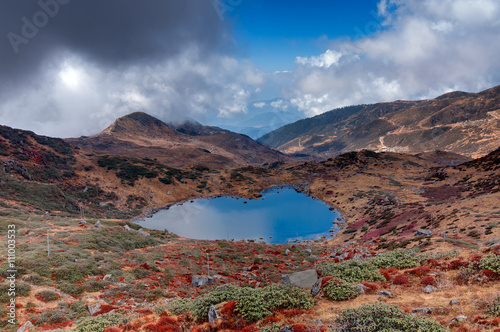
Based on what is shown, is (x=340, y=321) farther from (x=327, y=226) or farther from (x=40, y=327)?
(x=327, y=226)

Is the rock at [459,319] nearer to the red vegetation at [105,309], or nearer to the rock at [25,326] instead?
the red vegetation at [105,309]

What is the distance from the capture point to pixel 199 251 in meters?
Result: 29.5

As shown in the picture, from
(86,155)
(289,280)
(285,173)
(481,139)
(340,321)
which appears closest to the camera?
(340,321)

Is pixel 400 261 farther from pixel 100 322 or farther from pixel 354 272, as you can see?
pixel 100 322

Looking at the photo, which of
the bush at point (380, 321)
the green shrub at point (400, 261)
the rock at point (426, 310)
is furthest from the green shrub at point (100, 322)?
the green shrub at point (400, 261)

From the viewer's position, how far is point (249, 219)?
64062mm

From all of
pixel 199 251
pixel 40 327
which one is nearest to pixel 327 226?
pixel 199 251

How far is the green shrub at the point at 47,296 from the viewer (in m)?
14.0

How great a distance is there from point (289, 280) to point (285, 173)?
99.4 m

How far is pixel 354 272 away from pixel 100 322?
13619 mm

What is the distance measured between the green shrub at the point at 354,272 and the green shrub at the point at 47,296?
54.2 ft

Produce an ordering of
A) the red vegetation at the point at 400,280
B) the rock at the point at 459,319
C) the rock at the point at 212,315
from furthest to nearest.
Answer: the red vegetation at the point at 400,280, the rock at the point at 212,315, the rock at the point at 459,319

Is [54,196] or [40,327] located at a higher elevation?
[54,196]

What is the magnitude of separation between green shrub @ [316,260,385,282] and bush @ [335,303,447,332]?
448 cm
